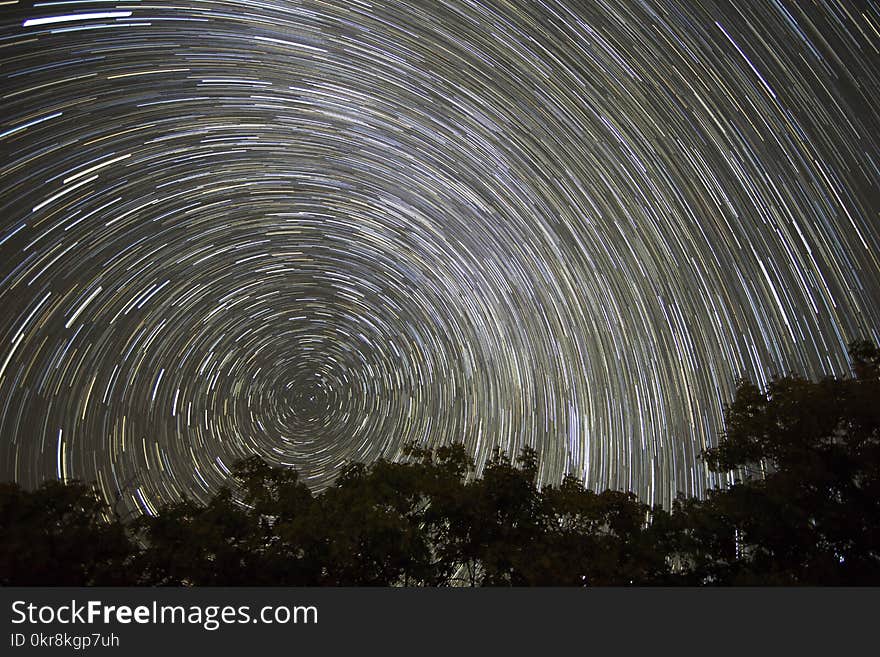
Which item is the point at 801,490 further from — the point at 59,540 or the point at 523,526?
the point at 59,540

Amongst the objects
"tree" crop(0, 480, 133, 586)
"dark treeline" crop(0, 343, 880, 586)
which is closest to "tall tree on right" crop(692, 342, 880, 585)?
"dark treeline" crop(0, 343, 880, 586)

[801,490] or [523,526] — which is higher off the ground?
[801,490]

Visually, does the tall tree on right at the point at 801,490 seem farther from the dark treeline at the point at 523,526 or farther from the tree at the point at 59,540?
the tree at the point at 59,540

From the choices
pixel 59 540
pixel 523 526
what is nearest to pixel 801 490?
pixel 523 526

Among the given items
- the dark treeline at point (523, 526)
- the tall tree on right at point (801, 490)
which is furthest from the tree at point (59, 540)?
the tall tree on right at point (801, 490)

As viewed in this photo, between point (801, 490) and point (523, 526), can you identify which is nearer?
point (801, 490)
